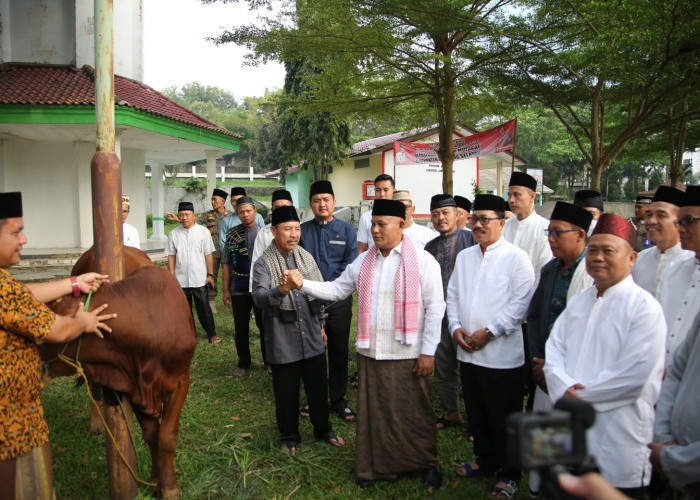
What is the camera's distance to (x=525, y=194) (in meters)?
4.92

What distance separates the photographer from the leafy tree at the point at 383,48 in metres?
8.84

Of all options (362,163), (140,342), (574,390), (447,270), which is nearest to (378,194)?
(447,270)

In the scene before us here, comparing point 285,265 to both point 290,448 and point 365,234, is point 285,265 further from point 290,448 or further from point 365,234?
point 365,234

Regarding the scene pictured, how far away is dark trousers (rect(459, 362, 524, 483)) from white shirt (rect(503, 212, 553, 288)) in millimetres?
1330

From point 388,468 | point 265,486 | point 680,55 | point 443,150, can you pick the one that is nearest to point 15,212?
point 265,486

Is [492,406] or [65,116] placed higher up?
[65,116]

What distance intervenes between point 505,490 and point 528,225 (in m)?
2.37

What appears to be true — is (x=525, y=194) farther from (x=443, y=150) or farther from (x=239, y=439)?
(x=443, y=150)

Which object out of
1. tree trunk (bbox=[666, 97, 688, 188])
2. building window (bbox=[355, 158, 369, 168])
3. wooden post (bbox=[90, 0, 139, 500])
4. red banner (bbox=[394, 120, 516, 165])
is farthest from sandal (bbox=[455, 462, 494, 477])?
building window (bbox=[355, 158, 369, 168])

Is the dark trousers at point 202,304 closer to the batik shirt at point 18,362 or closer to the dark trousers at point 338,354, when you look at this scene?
the dark trousers at point 338,354

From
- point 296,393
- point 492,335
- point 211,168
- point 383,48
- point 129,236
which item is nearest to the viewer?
point 492,335

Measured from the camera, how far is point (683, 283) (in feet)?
10.7

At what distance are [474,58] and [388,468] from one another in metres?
8.32

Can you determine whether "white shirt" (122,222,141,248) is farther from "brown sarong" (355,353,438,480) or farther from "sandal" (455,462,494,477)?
"sandal" (455,462,494,477)
